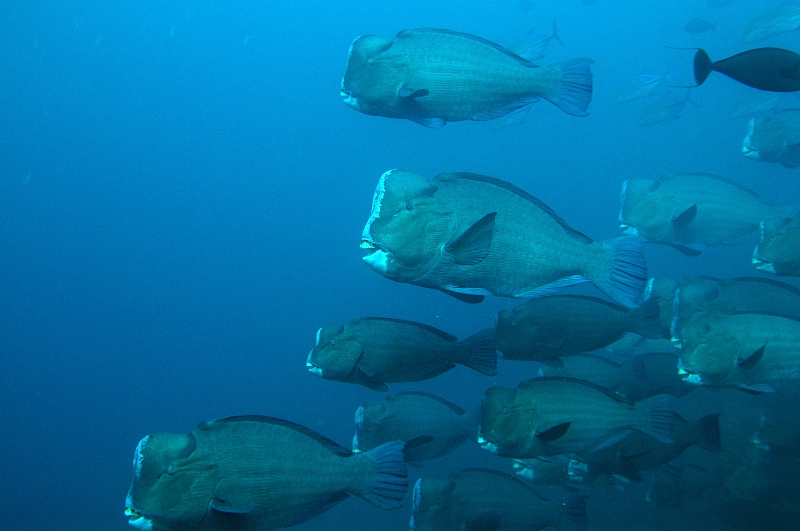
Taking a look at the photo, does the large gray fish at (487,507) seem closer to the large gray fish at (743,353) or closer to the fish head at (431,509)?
the fish head at (431,509)

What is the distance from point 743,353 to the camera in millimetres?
2762

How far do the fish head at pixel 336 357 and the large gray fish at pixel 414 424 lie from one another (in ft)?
2.73

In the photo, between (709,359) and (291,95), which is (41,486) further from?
(291,95)

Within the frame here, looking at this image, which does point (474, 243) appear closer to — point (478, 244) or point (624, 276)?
point (478, 244)

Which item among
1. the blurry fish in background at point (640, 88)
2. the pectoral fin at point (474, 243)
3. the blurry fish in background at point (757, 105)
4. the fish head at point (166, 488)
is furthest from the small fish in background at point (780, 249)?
the blurry fish in background at point (640, 88)

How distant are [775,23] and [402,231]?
30.9 ft

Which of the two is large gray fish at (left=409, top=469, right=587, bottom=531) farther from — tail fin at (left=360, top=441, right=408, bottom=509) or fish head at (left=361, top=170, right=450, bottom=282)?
fish head at (left=361, top=170, right=450, bottom=282)

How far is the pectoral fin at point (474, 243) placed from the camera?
6.07 ft

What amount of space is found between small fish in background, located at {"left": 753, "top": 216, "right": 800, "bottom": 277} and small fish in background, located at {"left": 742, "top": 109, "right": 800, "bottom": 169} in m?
1.93

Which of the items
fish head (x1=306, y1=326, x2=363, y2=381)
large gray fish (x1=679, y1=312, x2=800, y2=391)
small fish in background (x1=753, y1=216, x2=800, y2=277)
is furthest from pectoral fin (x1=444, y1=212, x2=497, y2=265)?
small fish in background (x1=753, y1=216, x2=800, y2=277)

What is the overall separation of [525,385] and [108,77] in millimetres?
40168

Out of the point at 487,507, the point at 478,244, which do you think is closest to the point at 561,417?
the point at 478,244

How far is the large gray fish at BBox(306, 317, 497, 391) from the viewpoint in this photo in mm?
3148

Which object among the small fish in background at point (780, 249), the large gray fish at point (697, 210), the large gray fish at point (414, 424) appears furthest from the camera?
the large gray fish at point (697, 210)
